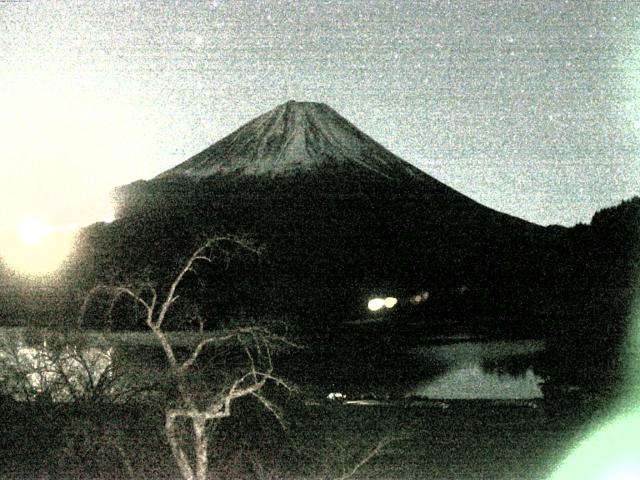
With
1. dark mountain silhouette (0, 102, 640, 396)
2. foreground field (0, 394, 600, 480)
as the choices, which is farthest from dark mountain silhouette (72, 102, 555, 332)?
foreground field (0, 394, 600, 480)

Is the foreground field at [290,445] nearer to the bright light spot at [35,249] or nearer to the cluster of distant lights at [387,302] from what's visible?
the cluster of distant lights at [387,302]

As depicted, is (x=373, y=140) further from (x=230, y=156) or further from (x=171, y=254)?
(x=171, y=254)

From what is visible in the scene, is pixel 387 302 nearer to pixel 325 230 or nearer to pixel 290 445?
pixel 325 230

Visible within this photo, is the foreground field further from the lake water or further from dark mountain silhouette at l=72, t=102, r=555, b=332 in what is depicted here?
dark mountain silhouette at l=72, t=102, r=555, b=332

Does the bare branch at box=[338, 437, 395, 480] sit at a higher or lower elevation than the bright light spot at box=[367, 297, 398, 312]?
lower

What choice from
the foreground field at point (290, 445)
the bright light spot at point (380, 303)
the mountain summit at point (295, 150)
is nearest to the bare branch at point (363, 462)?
the foreground field at point (290, 445)
